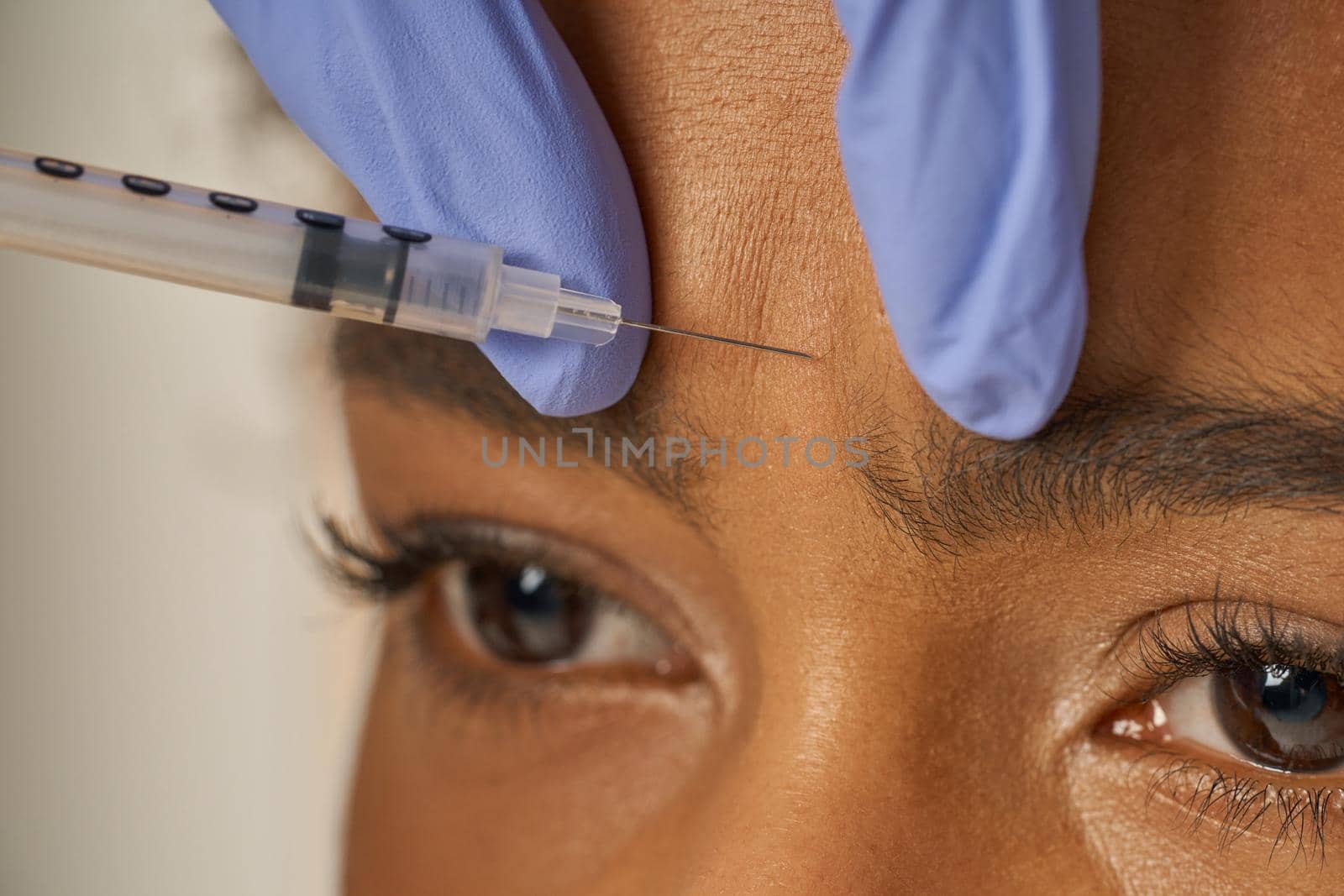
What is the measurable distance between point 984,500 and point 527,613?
535 mm

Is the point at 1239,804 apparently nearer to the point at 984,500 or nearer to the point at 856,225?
the point at 984,500

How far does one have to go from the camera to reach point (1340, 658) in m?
0.67

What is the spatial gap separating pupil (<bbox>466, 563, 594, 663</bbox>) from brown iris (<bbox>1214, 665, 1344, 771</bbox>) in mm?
495

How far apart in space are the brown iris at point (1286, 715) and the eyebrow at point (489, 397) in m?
0.33

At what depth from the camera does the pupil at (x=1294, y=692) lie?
28.0 inches

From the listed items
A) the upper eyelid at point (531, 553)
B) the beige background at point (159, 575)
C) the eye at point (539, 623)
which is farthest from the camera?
the beige background at point (159, 575)

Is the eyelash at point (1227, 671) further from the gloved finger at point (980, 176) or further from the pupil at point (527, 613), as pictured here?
the pupil at point (527, 613)

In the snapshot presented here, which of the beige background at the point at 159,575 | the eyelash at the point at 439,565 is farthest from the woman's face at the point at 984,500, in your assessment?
the beige background at the point at 159,575

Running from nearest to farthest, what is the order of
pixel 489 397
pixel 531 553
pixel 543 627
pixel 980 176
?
pixel 980 176 < pixel 489 397 < pixel 531 553 < pixel 543 627

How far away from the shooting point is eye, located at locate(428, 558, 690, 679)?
987mm

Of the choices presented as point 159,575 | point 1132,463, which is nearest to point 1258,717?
point 1132,463

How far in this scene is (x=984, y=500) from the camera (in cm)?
64

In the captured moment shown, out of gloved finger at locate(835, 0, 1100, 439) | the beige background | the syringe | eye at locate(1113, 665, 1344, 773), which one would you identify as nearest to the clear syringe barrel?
Answer: the syringe

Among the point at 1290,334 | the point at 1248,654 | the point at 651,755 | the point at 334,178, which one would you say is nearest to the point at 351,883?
the point at 651,755
